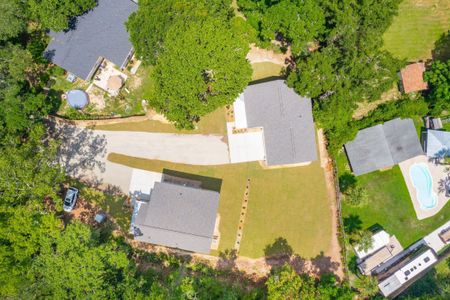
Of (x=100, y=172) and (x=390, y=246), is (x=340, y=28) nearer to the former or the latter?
(x=390, y=246)

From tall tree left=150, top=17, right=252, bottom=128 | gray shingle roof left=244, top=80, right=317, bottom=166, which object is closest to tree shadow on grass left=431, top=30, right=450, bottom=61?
gray shingle roof left=244, top=80, right=317, bottom=166

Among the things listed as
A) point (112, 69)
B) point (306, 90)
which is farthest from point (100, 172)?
point (306, 90)

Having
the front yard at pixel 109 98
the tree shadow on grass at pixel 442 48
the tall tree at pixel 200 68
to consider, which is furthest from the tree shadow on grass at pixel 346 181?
the front yard at pixel 109 98

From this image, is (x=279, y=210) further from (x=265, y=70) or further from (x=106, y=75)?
(x=106, y=75)

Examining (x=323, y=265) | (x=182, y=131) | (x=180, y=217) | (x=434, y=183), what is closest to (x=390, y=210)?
(x=434, y=183)

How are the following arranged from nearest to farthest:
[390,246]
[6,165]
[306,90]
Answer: [6,165]
[306,90]
[390,246]
